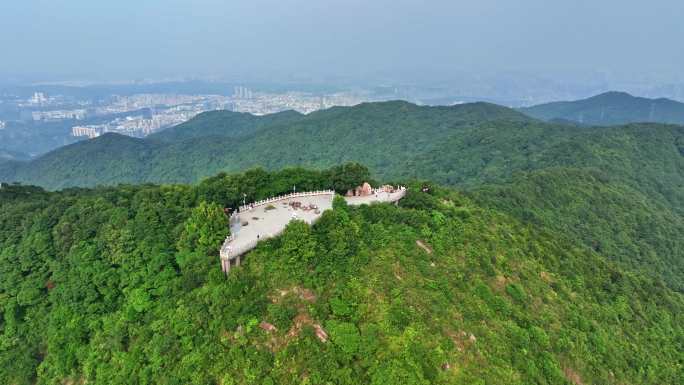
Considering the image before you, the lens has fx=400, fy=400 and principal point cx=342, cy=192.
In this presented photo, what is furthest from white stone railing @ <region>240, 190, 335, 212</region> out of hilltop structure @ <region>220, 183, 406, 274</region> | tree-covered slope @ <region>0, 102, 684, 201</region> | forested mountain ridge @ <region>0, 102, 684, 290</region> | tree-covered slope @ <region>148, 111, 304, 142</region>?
tree-covered slope @ <region>148, 111, 304, 142</region>

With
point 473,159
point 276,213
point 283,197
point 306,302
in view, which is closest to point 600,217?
point 473,159

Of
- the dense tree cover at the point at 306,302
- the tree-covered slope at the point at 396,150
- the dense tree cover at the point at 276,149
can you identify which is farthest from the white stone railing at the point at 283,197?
the dense tree cover at the point at 276,149

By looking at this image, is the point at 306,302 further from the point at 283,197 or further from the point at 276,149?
the point at 276,149

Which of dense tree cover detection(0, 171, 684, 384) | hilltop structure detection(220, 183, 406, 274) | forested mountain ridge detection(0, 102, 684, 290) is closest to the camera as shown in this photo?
dense tree cover detection(0, 171, 684, 384)

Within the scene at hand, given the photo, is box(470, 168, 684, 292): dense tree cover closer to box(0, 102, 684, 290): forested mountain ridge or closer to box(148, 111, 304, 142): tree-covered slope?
box(0, 102, 684, 290): forested mountain ridge

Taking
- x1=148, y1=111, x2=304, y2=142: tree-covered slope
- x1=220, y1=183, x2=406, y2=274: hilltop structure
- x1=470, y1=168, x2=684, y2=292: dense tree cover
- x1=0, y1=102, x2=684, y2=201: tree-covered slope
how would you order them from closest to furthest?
x1=220, y1=183, x2=406, y2=274: hilltop structure → x1=470, y1=168, x2=684, y2=292: dense tree cover → x1=0, y1=102, x2=684, y2=201: tree-covered slope → x1=148, y1=111, x2=304, y2=142: tree-covered slope

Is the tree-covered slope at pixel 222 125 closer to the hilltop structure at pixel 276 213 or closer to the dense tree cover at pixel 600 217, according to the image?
the dense tree cover at pixel 600 217

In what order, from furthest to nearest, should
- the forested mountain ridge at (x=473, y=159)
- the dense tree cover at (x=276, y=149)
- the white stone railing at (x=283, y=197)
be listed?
1. the dense tree cover at (x=276, y=149)
2. the forested mountain ridge at (x=473, y=159)
3. the white stone railing at (x=283, y=197)

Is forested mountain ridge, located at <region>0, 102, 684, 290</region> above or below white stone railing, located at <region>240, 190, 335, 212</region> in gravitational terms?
below

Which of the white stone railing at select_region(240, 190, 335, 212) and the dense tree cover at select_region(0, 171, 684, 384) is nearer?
the dense tree cover at select_region(0, 171, 684, 384)
